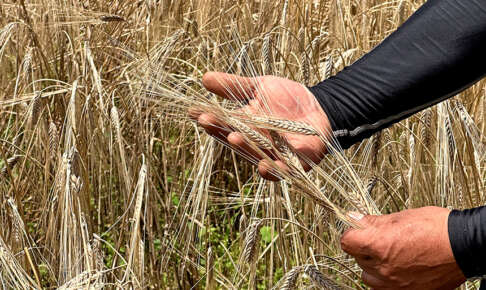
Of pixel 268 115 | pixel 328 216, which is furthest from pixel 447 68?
pixel 328 216

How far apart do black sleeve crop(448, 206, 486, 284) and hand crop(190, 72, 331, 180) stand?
339mm

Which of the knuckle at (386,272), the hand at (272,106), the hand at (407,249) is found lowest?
the knuckle at (386,272)

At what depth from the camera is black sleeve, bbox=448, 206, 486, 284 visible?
1.19 meters

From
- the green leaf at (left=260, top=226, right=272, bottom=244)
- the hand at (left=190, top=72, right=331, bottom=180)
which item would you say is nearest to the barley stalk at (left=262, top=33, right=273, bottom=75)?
the hand at (left=190, top=72, right=331, bottom=180)

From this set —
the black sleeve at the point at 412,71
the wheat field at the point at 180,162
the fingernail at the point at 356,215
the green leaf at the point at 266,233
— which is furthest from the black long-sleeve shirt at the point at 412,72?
the green leaf at the point at 266,233

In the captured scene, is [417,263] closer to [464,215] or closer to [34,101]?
[464,215]

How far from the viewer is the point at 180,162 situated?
227cm

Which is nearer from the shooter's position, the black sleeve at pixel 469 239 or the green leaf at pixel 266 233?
the black sleeve at pixel 469 239

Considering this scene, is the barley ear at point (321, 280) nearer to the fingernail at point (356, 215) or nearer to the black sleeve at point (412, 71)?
the fingernail at point (356, 215)

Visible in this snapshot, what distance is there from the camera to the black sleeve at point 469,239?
47.0 inches

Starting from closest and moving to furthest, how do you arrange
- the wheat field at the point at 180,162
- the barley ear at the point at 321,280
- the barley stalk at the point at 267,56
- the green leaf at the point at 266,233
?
the barley ear at the point at 321,280, the wheat field at the point at 180,162, the barley stalk at the point at 267,56, the green leaf at the point at 266,233

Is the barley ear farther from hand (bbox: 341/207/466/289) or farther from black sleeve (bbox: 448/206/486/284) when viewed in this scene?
black sleeve (bbox: 448/206/486/284)

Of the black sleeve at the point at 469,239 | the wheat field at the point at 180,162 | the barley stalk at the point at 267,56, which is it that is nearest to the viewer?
the black sleeve at the point at 469,239

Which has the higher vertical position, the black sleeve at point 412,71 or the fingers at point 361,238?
the black sleeve at point 412,71
